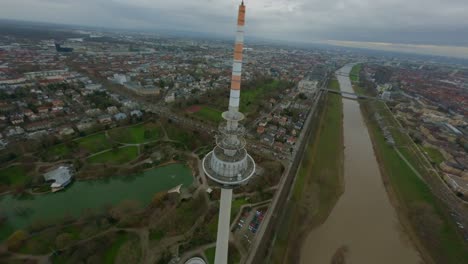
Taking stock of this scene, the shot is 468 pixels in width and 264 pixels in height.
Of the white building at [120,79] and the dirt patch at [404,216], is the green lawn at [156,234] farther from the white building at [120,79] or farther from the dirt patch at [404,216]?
the white building at [120,79]

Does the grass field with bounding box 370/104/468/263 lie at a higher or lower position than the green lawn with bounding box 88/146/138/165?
lower

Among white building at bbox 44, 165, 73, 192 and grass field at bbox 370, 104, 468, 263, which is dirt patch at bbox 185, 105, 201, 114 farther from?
grass field at bbox 370, 104, 468, 263

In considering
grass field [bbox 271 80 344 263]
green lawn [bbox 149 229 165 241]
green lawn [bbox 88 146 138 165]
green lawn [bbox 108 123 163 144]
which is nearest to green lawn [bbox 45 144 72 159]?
green lawn [bbox 88 146 138 165]

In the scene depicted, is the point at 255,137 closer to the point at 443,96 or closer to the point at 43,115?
the point at 43,115

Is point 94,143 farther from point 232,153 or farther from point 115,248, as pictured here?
point 232,153

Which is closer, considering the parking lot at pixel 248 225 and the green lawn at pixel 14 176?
the parking lot at pixel 248 225

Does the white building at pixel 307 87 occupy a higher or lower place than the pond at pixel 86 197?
higher

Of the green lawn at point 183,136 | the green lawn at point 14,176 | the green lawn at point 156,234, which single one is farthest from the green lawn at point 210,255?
the green lawn at point 14,176
